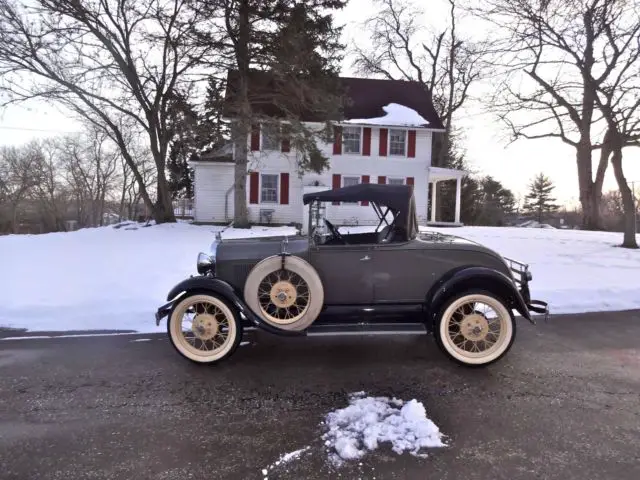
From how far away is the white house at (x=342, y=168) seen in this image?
936 inches

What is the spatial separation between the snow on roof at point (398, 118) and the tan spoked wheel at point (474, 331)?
2025 centimetres

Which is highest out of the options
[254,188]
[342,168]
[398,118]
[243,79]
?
[398,118]

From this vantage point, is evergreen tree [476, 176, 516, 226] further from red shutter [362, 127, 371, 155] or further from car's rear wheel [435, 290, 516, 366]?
car's rear wheel [435, 290, 516, 366]

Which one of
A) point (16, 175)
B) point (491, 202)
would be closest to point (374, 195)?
point (491, 202)

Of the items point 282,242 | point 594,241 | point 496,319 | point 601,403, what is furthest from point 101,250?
point 594,241

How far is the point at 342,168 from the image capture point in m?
24.5

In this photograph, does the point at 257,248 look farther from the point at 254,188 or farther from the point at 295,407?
the point at 254,188

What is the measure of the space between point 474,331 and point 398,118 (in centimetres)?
2202

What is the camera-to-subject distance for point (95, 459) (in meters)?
2.86

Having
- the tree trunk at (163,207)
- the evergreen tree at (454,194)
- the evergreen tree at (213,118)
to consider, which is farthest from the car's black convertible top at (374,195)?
the evergreen tree at (454,194)

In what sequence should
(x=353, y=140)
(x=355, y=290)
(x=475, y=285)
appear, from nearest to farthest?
(x=475, y=285) < (x=355, y=290) < (x=353, y=140)

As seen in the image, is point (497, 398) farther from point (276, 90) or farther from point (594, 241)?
point (276, 90)

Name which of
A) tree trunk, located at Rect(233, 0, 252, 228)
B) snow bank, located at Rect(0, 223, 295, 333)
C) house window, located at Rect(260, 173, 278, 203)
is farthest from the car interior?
house window, located at Rect(260, 173, 278, 203)

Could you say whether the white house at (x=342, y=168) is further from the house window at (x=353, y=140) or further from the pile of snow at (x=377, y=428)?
the pile of snow at (x=377, y=428)
